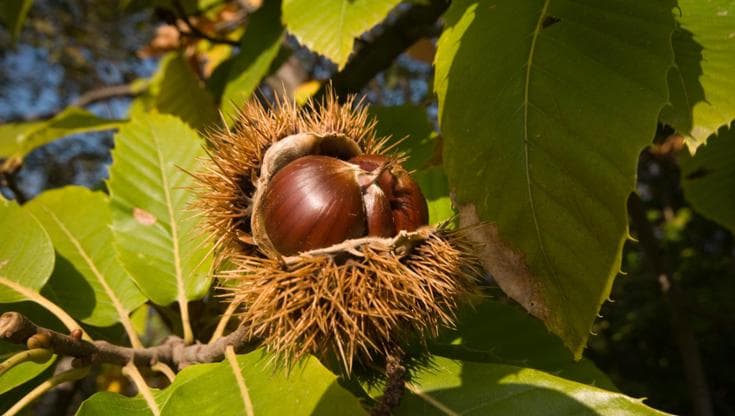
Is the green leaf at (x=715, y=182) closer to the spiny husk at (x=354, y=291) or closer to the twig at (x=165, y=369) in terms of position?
the spiny husk at (x=354, y=291)

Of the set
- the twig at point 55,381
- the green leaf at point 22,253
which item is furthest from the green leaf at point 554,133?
the green leaf at point 22,253

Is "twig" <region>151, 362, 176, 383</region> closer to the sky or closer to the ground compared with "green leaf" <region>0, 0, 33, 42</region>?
closer to the ground

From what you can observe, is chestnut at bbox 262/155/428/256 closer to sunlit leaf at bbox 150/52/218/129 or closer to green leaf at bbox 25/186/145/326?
green leaf at bbox 25/186/145/326

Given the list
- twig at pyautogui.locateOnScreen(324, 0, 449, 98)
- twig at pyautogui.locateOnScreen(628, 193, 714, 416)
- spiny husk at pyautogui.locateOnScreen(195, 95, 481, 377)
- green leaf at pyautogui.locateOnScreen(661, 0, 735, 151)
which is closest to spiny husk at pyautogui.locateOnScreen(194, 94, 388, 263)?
spiny husk at pyautogui.locateOnScreen(195, 95, 481, 377)

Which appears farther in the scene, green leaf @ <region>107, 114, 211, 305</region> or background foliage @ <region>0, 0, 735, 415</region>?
green leaf @ <region>107, 114, 211, 305</region>

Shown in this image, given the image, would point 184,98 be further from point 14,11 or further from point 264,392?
point 264,392

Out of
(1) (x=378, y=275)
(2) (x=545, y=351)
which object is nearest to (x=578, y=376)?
(2) (x=545, y=351)
